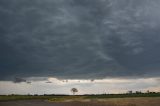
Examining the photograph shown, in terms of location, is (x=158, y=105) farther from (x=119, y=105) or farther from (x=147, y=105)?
(x=119, y=105)

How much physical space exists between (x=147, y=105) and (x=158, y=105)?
5275 millimetres

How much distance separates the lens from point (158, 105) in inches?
4284

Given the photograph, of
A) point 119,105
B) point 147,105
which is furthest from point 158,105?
point 119,105

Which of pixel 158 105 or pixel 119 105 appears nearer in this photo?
pixel 158 105

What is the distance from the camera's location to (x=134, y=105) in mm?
114000

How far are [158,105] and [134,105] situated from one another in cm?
938

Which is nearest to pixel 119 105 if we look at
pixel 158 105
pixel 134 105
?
pixel 134 105

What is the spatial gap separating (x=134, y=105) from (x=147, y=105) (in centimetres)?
Answer: 483

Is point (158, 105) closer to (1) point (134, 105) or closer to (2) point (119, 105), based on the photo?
(1) point (134, 105)

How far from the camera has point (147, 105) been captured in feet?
371
